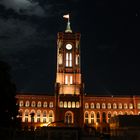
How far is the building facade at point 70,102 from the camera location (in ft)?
353

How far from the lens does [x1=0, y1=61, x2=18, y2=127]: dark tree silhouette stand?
1895 inches

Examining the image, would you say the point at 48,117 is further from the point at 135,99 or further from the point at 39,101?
the point at 135,99

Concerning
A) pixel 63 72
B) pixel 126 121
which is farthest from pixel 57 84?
pixel 126 121

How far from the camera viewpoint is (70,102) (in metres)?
108

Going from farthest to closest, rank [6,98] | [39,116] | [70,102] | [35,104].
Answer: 1. [35,104]
2. [39,116]
3. [70,102]
4. [6,98]

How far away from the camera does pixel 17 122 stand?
5844cm

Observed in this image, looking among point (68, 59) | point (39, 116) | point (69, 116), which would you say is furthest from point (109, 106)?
point (39, 116)

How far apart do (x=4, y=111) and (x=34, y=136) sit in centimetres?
1016

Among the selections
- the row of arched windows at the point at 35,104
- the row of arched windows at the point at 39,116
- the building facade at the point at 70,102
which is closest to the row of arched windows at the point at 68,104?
the building facade at the point at 70,102

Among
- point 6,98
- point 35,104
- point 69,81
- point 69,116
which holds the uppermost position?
point 69,81

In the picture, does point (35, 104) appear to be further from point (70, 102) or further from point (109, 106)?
point (109, 106)

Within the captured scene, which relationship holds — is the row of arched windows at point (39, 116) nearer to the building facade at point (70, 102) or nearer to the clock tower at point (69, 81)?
the building facade at point (70, 102)

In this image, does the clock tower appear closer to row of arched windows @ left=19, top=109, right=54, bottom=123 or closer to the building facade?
the building facade

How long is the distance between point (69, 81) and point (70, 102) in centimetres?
886
